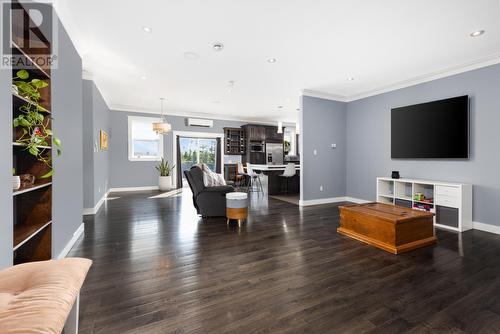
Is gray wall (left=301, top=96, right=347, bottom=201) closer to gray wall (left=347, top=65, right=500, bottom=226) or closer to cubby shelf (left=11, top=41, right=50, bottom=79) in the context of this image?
gray wall (left=347, top=65, right=500, bottom=226)

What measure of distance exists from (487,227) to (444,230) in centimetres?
62

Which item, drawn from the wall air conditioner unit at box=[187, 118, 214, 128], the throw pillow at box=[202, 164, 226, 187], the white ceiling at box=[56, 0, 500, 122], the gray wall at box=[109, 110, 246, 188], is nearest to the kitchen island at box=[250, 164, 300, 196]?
the white ceiling at box=[56, 0, 500, 122]

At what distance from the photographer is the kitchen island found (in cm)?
706

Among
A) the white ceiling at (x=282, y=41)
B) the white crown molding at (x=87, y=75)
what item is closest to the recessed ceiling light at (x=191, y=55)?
the white ceiling at (x=282, y=41)

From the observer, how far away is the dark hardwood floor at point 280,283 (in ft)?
5.36

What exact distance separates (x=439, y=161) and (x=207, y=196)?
422 cm

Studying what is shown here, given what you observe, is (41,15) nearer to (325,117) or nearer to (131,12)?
(131,12)

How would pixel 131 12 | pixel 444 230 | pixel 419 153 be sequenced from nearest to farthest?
pixel 131 12, pixel 444 230, pixel 419 153

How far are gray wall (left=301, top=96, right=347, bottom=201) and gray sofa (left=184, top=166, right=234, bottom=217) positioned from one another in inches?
78.8

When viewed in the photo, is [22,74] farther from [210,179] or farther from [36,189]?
[210,179]

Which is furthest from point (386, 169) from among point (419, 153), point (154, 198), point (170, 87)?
point (154, 198)

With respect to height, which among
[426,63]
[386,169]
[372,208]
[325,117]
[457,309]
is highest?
[426,63]

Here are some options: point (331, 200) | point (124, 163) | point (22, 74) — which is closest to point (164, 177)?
point (124, 163)

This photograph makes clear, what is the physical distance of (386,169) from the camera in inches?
204
